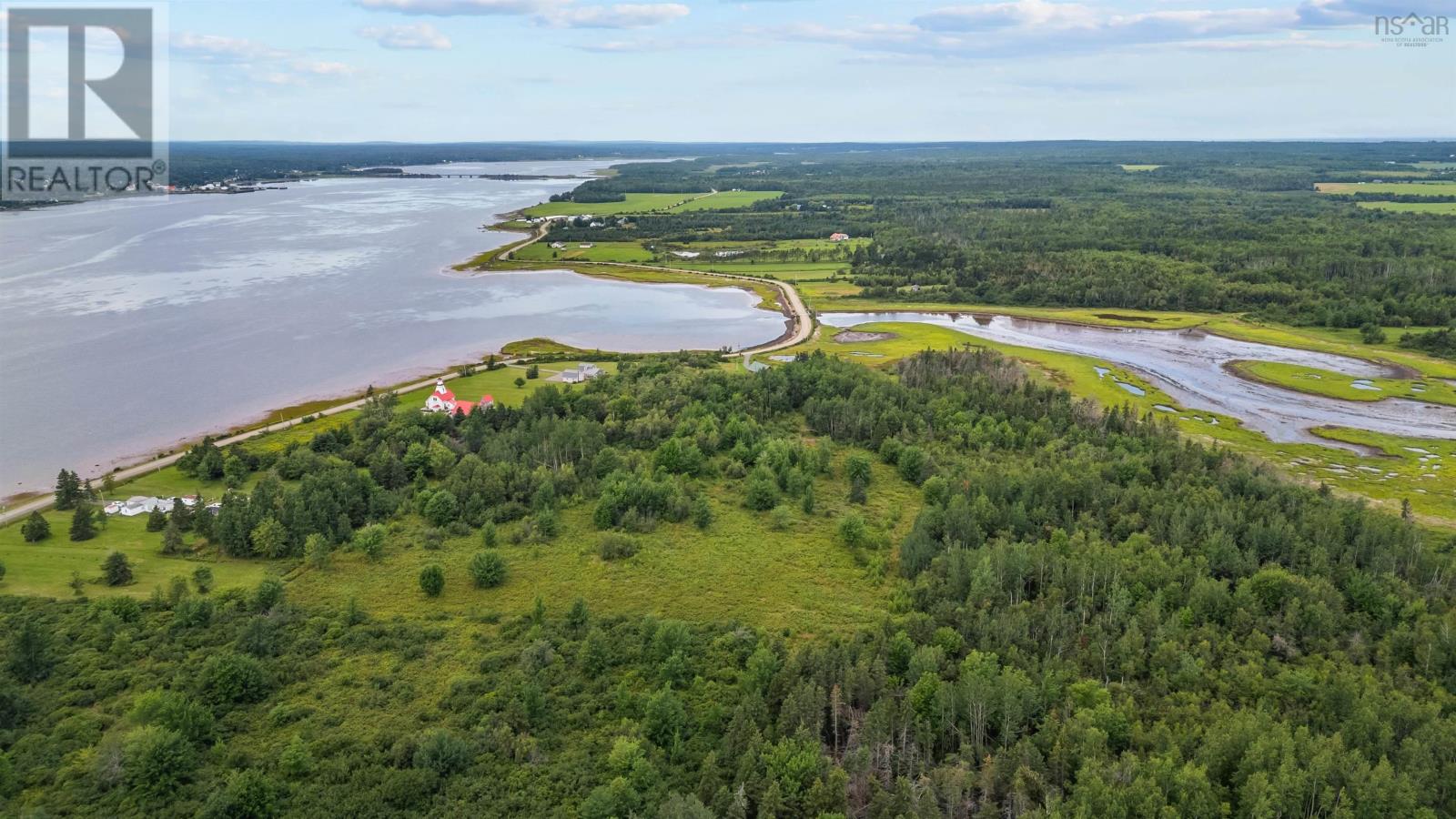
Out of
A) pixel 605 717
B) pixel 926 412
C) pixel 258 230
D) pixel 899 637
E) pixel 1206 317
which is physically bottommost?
pixel 605 717

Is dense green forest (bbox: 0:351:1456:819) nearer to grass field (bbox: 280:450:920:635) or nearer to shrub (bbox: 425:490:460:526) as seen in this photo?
shrub (bbox: 425:490:460:526)

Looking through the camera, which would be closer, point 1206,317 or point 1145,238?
point 1206,317

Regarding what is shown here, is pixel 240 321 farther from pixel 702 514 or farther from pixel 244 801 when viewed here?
pixel 244 801

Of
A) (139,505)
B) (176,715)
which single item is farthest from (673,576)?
(139,505)

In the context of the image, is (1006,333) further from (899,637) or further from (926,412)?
(899,637)

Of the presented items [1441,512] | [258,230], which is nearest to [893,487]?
[1441,512]

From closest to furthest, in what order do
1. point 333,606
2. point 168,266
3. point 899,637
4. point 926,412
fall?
1. point 899,637
2. point 333,606
3. point 926,412
4. point 168,266

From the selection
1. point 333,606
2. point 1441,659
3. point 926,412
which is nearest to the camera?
point 1441,659

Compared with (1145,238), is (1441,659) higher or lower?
lower
